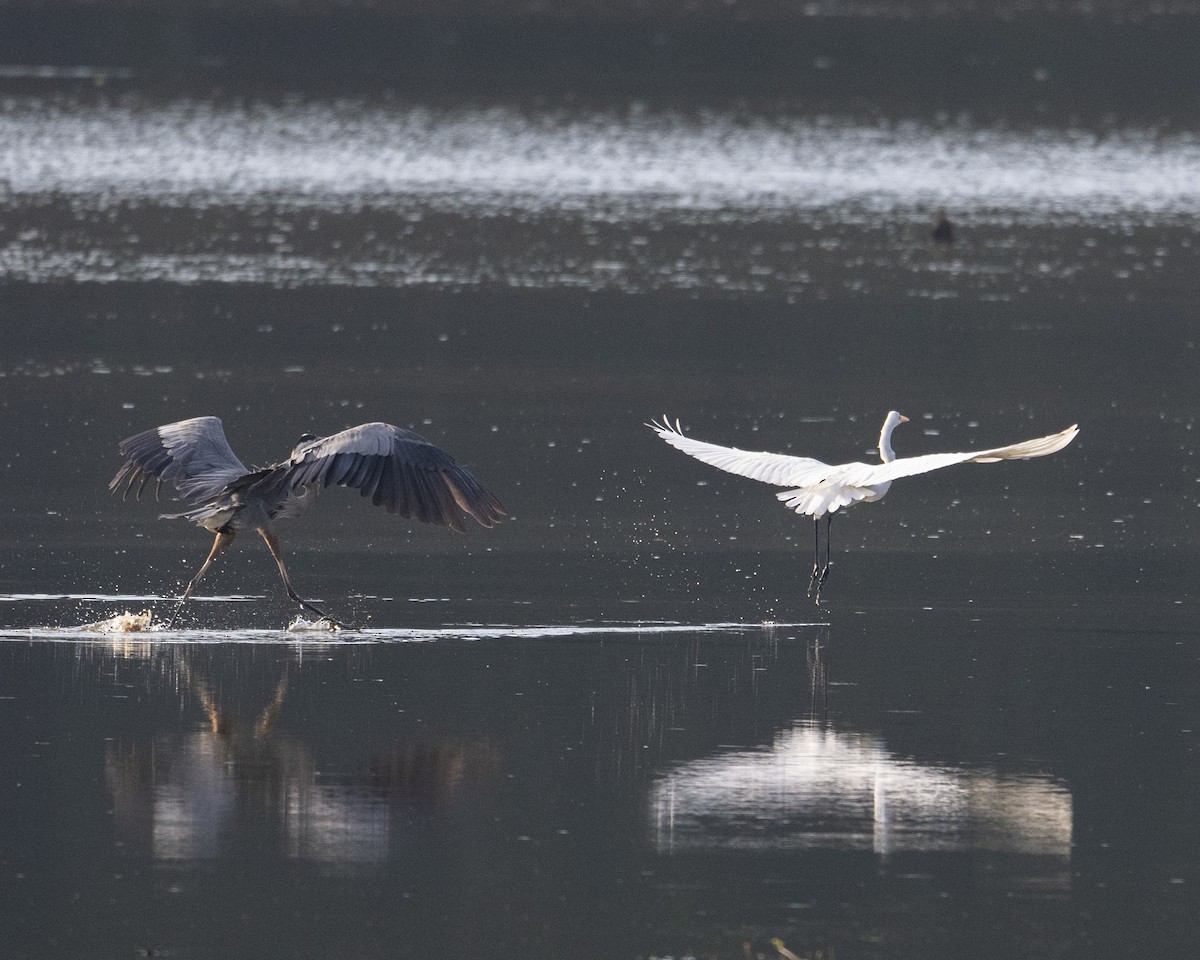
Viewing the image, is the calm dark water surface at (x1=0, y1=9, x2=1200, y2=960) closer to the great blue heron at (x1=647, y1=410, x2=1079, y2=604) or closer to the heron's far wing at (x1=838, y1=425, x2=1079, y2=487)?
the great blue heron at (x1=647, y1=410, x2=1079, y2=604)

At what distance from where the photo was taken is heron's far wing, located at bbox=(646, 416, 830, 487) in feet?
42.1

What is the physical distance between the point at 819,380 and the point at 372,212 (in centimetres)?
1140

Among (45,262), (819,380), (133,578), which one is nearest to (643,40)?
(45,262)

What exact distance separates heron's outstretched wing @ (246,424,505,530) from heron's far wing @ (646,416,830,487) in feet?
6.01

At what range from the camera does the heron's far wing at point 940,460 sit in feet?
36.4

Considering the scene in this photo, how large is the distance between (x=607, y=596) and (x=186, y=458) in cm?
237

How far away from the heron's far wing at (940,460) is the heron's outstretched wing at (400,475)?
2041mm

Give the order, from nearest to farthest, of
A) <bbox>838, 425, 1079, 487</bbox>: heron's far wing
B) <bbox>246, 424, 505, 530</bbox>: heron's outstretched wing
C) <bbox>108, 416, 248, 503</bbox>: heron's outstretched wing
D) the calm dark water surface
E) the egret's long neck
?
the calm dark water surface < <bbox>838, 425, 1079, 487</bbox>: heron's far wing < <bbox>246, 424, 505, 530</bbox>: heron's outstretched wing < <bbox>108, 416, 248, 503</bbox>: heron's outstretched wing < the egret's long neck

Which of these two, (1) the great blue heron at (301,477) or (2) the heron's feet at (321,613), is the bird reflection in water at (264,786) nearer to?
(1) the great blue heron at (301,477)

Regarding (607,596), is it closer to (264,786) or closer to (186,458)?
(186,458)

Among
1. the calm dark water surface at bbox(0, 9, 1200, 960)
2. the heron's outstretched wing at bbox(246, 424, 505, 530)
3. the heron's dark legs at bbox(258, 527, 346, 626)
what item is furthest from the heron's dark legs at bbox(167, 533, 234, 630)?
the heron's outstretched wing at bbox(246, 424, 505, 530)

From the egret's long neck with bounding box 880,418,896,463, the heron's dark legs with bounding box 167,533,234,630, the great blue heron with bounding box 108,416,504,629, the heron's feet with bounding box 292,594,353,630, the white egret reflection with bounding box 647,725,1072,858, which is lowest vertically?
the white egret reflection with bounding box 647,725,1072,858

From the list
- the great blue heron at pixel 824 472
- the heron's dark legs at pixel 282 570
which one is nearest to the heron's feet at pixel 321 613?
the heron's dark legs at pixel 282 570

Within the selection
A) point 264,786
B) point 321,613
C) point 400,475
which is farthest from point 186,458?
point 264,786
